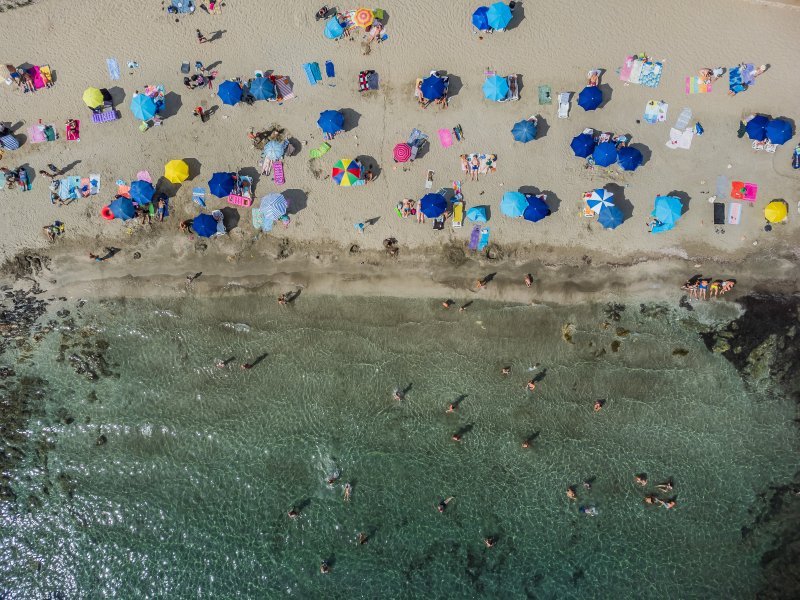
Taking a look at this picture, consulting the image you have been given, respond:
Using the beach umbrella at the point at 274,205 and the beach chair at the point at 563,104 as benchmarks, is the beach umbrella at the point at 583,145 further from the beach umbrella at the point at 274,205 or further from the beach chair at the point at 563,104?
the beach umbrella at the point at 274,205

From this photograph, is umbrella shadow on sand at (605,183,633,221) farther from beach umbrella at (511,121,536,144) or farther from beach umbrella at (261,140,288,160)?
beach umbrella at (261,140,288,160)

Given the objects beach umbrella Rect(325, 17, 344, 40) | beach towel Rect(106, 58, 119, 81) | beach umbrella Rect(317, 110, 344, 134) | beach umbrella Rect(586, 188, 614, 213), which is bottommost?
beach umbrella Rect(586, 188, 614, 213)

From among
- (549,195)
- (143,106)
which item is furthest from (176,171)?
(549,195)

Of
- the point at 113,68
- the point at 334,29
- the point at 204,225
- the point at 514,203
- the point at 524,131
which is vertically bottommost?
the point at 204,225

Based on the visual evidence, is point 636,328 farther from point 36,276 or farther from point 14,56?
point 14,56

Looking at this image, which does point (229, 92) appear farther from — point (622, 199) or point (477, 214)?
point (622, 199)

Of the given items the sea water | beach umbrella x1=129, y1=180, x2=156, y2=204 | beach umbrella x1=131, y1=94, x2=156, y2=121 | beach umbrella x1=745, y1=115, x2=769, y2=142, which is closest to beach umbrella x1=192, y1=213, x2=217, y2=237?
beach umbrella x1=129, y1=180, x2=156, y2=204
